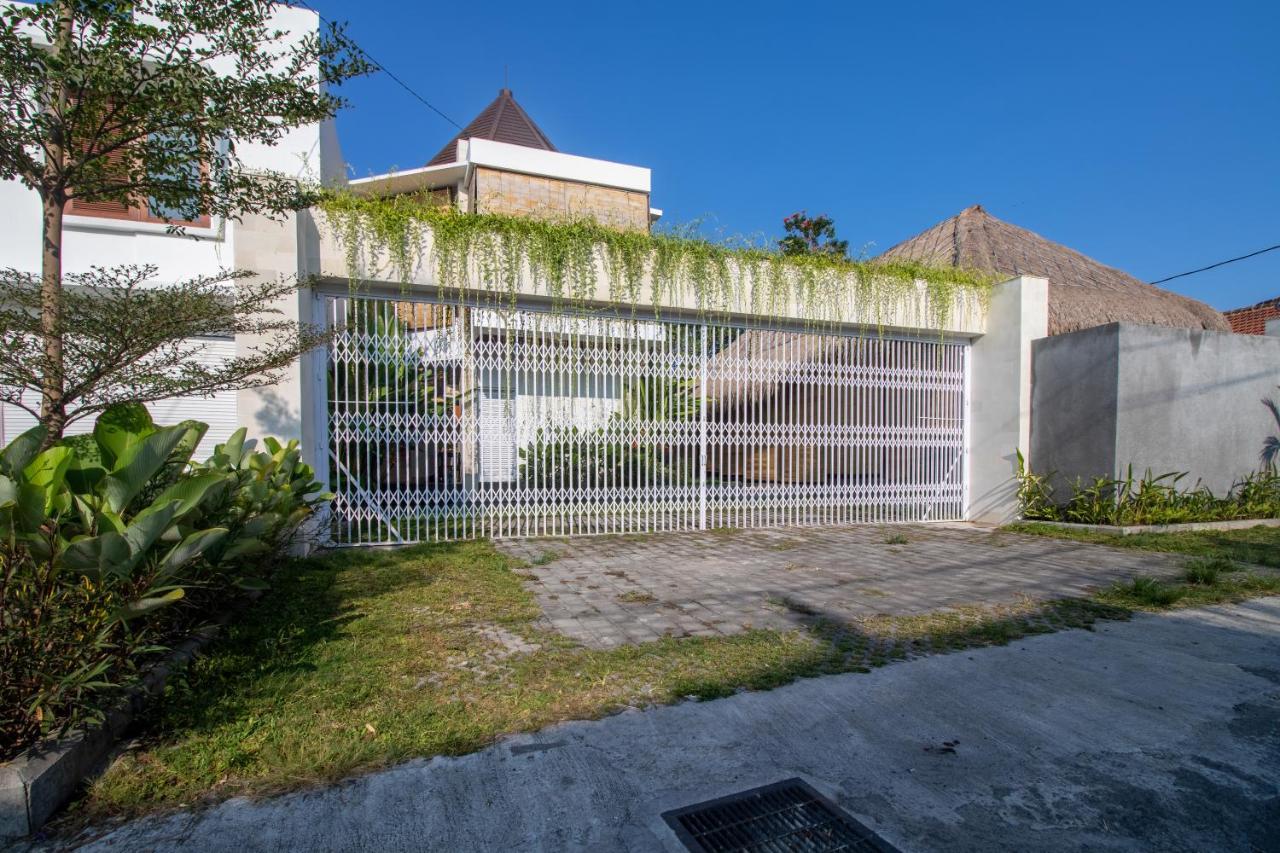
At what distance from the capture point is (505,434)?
19.6 ft

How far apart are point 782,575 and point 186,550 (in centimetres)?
386

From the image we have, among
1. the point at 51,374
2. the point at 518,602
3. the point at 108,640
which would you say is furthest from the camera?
the point at 518,602

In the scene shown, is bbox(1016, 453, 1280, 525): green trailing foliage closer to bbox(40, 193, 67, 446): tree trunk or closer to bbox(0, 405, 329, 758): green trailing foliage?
bbox(0, 405, 329, 758): green trailing foliage

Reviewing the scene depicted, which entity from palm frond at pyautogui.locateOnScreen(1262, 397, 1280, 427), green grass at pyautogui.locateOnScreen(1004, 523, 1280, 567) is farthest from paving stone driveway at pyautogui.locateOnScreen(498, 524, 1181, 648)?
palm frond at pyautogui.locateOnScreen(1262, 397, 1280, 427)

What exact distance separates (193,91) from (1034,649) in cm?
484

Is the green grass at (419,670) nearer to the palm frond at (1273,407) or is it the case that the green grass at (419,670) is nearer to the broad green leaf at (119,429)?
the broad green leaf at (119,429)

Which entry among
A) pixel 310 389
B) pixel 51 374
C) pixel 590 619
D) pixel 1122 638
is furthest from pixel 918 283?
pixel 51 374

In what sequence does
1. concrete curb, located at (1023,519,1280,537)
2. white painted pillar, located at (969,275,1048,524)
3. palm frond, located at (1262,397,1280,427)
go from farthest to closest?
palm frond, located at (1262,397,1280,427)
white painted pillar, located at (969,275,1048,524)
concrete curb, located at (1023,519,1280,537)

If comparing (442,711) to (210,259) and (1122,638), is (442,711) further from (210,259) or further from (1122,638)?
(210,259)

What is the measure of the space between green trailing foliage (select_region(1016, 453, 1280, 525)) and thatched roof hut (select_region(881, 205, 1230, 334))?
7.06ft

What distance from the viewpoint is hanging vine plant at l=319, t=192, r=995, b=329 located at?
5555mm

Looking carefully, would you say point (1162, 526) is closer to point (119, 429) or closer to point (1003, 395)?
point (1003, 395)

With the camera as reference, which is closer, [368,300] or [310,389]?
[310,389]

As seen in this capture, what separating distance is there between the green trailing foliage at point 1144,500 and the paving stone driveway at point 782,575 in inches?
31.6
